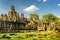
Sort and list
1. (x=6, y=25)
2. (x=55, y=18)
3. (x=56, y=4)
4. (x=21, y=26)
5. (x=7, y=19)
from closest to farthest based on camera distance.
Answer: (x=56, y=4)
(x=6, y=25)
(x=21, y=26)
(x=7, y=19)
(x=55, y=18)

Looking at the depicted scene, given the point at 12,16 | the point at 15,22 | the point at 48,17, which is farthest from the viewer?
the point at 48,17

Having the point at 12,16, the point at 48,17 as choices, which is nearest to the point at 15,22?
the point at 12,16

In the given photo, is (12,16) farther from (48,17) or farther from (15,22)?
(48,17)

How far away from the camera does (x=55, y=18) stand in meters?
28.0

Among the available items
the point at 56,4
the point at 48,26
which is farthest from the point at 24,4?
the point at 48,26

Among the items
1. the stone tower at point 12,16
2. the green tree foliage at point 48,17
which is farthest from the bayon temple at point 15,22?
the green tree foliage at point 48,17

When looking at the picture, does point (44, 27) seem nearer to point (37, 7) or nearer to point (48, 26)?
point (48, 26)

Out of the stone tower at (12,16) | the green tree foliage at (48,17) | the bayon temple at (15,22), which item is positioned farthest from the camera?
the green tree foliage at (48,17)

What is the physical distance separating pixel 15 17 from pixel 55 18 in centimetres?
778

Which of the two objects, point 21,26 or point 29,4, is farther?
point 21,26

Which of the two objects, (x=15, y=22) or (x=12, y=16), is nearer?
(x=15, y=22)

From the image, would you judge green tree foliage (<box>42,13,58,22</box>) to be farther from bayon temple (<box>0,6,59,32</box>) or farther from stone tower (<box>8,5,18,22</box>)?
stone tower (<box>8,5,18,22</box>)

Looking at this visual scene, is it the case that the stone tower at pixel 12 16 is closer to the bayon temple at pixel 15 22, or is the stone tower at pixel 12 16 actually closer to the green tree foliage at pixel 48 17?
the bayon temple at pixel 15 22

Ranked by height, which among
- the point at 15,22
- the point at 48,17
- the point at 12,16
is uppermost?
the point at 48,17
